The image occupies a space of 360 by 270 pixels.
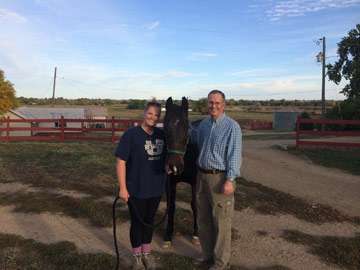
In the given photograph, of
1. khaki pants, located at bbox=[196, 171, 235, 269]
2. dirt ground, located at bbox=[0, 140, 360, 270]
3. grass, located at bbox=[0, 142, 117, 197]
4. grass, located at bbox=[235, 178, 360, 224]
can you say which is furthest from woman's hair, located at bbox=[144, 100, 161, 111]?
grass, located at bbox=[0, 142, 117, 197]

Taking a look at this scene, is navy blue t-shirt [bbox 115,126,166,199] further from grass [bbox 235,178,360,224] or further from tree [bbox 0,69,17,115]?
tree [bbox 0,69,17,115]

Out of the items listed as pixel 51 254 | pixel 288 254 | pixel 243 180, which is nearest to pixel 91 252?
pixel 51 254

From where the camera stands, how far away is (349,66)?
2439 cm

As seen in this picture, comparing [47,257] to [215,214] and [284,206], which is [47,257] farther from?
[284,206]

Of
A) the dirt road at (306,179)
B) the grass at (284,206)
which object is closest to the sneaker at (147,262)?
the grass at (284,206)

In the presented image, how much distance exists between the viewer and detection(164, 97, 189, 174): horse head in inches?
163

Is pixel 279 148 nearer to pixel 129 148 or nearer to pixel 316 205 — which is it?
pixel 316 205

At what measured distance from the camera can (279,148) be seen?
1772 centimetres

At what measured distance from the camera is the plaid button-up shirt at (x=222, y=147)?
4188 mm

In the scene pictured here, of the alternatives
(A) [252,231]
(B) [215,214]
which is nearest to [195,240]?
(A) [252,231]

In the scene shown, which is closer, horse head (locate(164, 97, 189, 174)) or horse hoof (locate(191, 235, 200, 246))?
horse head (locate(164, 97, 189, 174))

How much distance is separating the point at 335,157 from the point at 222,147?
11130mm

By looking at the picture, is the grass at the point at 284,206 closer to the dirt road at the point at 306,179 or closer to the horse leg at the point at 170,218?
the dirt road at the point at 306,179

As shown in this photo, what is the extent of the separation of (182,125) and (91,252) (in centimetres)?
187
